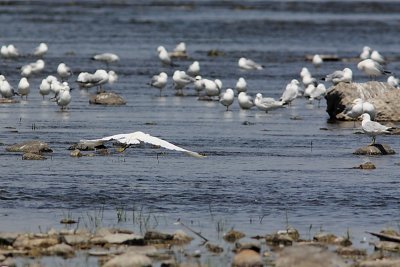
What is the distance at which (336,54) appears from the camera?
46.6m

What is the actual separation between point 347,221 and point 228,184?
9.81 feet

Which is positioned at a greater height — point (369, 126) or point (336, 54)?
point (336, 54)

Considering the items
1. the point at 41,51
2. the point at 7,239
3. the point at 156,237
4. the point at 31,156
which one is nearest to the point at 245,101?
the point at 31,156

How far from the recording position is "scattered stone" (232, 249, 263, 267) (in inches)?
458

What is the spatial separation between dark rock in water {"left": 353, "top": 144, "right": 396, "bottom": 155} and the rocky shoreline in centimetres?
712

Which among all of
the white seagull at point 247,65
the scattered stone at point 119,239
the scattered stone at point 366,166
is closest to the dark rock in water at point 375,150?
the scattered stone at point 366,166

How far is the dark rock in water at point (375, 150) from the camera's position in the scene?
20.5 meters

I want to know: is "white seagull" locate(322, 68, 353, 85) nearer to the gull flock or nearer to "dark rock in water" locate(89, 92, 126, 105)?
the gull flock

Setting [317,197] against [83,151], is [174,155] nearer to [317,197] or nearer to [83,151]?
[83,151]

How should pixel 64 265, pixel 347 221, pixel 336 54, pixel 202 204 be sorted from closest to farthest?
pixel 64 265
pixel 347 221
pixel 202 204
pixel 336 54

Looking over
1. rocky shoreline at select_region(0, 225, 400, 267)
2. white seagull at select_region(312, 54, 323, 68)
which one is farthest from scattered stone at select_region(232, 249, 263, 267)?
white seagull at select_region(312, 54, 323, 68)

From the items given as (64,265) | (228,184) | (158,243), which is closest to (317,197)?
(228,184)

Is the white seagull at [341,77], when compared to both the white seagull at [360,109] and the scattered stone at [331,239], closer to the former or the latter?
the white seagull at [360,109]

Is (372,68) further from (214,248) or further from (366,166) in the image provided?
(214,248)
